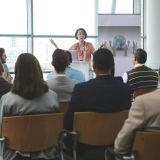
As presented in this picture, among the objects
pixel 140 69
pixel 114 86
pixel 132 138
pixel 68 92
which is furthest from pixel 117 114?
pixel 140 69

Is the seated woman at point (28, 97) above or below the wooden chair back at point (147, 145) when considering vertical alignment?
above

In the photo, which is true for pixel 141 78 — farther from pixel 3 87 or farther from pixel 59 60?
pixel 3 87

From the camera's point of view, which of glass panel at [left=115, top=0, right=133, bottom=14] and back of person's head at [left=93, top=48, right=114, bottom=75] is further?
glass panel at [left=115, top=0, right=133, bottom=14]

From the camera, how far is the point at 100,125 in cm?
267

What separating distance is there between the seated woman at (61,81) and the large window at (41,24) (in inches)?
184

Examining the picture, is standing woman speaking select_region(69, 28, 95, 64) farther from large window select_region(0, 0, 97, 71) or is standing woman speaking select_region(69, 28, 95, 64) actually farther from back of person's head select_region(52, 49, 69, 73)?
back of person's head select_region(52, 49, 69, 73)

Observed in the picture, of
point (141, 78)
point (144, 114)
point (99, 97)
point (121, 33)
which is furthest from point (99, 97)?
point (121, 33)

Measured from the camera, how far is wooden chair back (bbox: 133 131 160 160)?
6.77ft

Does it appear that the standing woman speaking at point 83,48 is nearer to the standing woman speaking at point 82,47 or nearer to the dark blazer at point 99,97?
the standing woman speaking at point 82,47

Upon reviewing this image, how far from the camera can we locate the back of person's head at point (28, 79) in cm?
280

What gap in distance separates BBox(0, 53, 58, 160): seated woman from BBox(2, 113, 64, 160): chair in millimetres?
86

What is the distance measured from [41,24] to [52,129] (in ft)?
20.1

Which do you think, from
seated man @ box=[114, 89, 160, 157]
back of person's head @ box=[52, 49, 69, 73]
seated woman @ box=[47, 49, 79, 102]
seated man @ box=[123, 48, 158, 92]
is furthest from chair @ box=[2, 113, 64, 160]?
seated man @ box=[123, 48, 158, 92]

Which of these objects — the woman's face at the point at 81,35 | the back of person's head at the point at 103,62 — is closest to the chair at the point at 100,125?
the back of person's head at the point at 103,62
